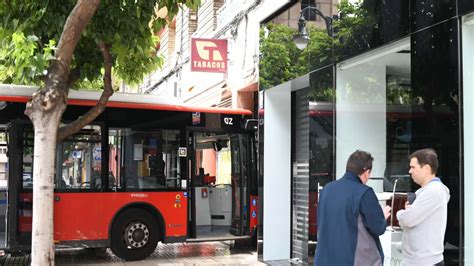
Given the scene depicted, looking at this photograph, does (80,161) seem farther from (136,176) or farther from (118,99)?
(118,99)

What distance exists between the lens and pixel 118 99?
11.1m

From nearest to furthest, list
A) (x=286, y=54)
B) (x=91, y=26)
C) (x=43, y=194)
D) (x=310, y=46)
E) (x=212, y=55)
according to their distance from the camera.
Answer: (x=43, y=194) → (x=91, y=26) → (x=310, y=46) → (x=286, y=54) → (x=212, y=55)

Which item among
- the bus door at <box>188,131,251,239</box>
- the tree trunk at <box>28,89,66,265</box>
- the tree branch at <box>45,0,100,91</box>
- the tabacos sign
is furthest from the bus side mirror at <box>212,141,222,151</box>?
the tree trunk at <box>28,89,66,265</box>

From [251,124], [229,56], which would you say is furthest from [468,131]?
[229,56]

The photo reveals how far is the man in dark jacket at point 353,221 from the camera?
449 cm

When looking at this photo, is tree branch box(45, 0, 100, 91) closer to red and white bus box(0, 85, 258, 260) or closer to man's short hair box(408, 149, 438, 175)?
red and white bus box(0, 85, 258, 260)

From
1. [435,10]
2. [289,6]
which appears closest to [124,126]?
[289,6]

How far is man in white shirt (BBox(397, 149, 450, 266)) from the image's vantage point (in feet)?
14.7

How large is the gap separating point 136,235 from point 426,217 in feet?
24.6

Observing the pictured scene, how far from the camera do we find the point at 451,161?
5.55 meters

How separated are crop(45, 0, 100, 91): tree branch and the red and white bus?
10.7 ft

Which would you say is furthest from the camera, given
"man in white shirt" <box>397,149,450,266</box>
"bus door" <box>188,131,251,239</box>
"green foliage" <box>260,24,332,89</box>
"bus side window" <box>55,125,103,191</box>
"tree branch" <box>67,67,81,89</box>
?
"bus door" <box>188,131,251,239</box>

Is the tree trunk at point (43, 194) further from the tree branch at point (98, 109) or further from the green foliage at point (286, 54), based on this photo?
the green foliage at point (286, 54)

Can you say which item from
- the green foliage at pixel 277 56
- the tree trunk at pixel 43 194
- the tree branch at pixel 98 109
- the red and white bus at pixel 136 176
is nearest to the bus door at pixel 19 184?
the red and white bus at pixel 136 176
